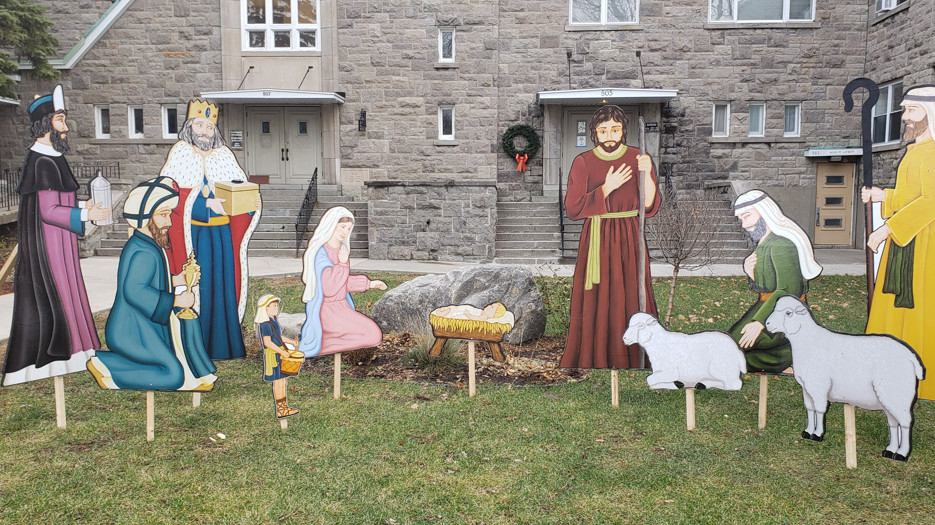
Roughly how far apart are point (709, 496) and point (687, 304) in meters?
6.46

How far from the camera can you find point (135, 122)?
19.1 meters

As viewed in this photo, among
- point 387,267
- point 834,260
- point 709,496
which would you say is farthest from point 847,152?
point 709,496

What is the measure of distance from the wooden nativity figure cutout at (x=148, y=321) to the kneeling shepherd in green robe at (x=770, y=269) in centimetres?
418

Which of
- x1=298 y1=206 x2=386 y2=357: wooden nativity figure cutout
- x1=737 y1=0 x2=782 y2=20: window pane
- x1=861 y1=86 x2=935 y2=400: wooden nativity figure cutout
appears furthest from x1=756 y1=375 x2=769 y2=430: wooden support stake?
x1=737 y1=0 x2=782 y2=20: window pane

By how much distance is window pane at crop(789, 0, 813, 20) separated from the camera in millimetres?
18078

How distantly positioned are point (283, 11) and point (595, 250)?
1576 centimetres

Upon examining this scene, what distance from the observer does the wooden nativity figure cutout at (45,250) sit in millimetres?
5234

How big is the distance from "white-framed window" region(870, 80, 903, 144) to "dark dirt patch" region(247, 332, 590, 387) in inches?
510

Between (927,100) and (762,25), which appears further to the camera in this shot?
(762,25)

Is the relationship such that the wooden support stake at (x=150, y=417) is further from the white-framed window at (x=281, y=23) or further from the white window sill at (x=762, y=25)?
the white window sill at (x=762, y=25)

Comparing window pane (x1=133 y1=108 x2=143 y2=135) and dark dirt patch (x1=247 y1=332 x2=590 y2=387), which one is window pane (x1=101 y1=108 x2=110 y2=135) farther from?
dark dirt patch (x1=247 y1=332 x2=590 y2=387)

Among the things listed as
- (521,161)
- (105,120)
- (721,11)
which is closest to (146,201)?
(521,161)

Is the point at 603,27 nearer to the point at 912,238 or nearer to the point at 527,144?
the point at 527,144

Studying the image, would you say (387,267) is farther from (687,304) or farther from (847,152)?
(847,152)
